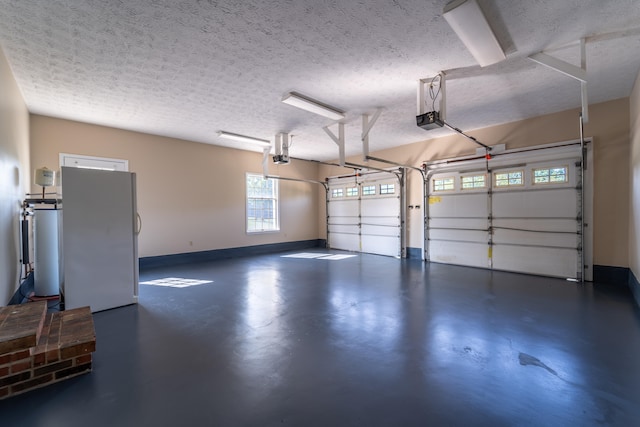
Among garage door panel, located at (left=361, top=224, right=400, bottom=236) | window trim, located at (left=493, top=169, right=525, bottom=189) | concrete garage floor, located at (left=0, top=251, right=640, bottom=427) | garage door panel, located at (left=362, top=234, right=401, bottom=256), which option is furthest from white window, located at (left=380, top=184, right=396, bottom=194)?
concrete garage floor, located at (left=0, top=251, right=640, bottom=427)

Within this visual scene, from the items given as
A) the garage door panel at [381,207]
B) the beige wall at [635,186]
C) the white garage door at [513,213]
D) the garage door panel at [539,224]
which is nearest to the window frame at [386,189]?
the garage door panel at [381,207]

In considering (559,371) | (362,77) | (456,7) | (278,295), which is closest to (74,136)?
(278,295)

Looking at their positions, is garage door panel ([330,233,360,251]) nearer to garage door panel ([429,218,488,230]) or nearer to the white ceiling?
garage door panel ([429,218,488,230])

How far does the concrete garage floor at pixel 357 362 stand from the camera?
177cm

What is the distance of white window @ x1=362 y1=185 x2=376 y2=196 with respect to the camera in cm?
866

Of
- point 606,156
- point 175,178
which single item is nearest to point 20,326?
point 175,178

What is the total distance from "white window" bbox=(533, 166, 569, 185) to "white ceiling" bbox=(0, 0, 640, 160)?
1089 mm

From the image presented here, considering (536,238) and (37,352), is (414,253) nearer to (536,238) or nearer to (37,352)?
(536,238)

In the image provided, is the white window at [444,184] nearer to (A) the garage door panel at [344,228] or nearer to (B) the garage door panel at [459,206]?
(B) the garage door panel at [459,206]

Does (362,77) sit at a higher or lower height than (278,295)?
higher

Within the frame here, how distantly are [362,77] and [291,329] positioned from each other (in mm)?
3299

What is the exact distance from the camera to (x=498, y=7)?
8.38 feet

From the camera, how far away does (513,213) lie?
5891 mm

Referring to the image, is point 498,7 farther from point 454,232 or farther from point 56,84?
point 56,84
